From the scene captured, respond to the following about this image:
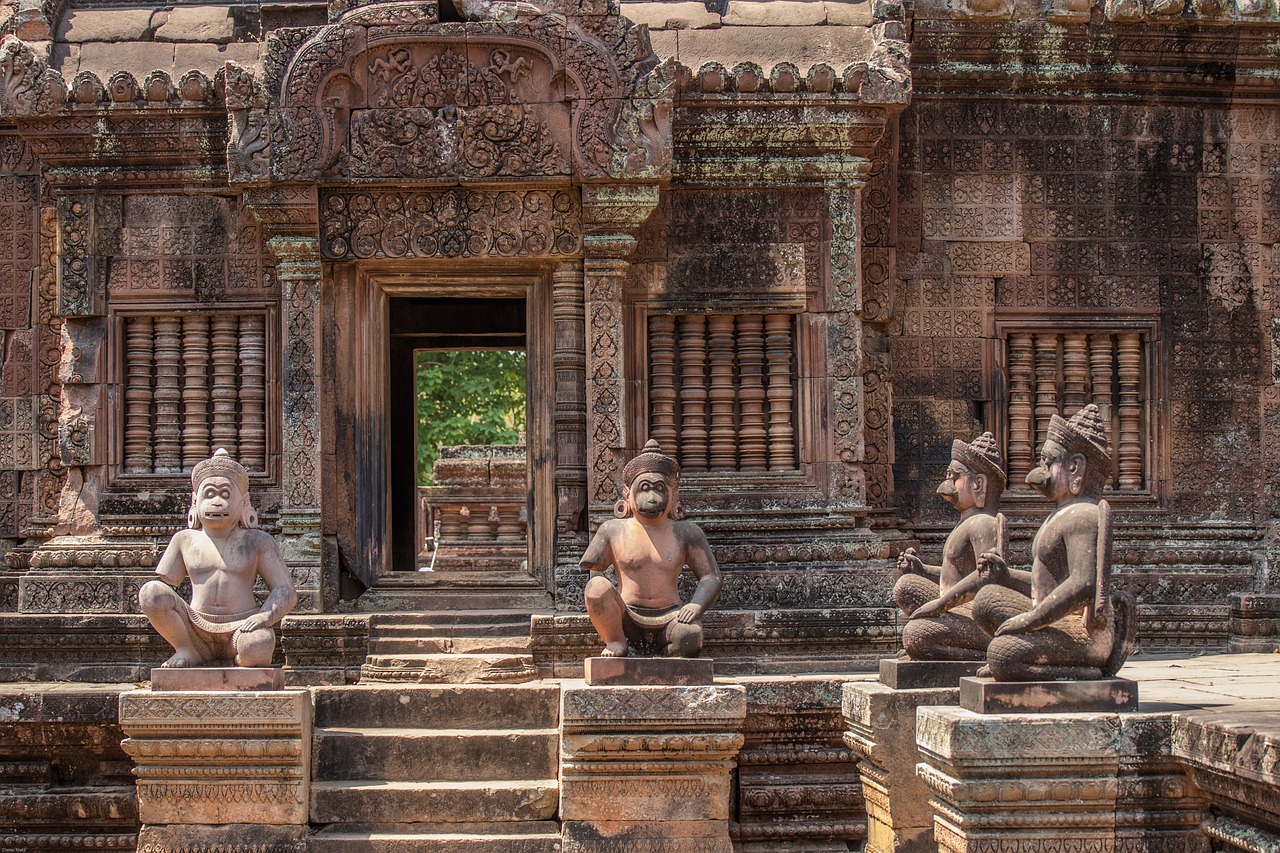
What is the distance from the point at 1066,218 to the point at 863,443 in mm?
2233

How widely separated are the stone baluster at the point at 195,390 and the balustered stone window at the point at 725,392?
2789 millimetres

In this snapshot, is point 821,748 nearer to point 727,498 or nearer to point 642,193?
point 727,498

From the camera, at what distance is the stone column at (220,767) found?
687 centimetres

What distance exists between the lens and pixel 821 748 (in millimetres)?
7621

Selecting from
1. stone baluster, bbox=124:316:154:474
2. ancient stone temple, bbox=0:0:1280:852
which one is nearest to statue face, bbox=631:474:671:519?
ancient stone temple, bbox=0:0:1280:852

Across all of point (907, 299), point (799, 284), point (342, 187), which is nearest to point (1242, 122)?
point (907, 299)

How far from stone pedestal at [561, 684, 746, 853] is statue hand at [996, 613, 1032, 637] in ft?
5.25

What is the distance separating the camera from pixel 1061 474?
5.86 m

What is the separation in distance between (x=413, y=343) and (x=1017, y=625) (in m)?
7.84

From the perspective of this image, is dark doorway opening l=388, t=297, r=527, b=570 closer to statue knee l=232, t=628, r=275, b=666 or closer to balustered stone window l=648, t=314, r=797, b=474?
balustered stone window l=648, t=314, r=797, b=474

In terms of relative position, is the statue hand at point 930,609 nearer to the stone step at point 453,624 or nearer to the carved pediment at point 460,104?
the stone step at point 453,624

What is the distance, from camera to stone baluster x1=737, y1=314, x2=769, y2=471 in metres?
9.28

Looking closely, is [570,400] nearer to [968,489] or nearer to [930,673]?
[968,489]

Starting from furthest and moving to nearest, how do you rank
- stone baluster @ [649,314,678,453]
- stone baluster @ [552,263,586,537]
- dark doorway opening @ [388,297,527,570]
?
dark doorway opening @ [388,297,527,570]
stone baluster @ [649,314,678,453]
stone baluster @ [552,263,586,537]
